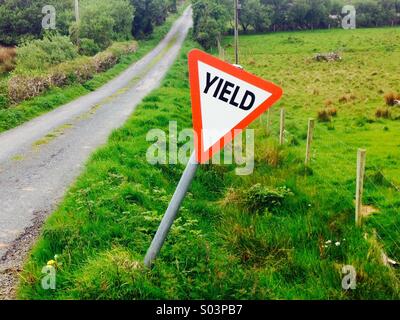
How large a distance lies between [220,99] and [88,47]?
3716cm

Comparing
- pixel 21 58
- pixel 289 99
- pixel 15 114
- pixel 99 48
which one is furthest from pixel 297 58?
pixel 15 114

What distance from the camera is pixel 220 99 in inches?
145

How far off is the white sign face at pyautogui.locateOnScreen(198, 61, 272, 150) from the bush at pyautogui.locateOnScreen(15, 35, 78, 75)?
25.3 m

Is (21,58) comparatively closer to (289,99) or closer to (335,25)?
(289,99)

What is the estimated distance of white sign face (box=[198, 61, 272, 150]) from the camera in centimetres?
362

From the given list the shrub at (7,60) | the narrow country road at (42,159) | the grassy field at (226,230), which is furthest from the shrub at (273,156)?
the shrub at (7,60)

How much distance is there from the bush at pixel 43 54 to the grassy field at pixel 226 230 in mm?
16978

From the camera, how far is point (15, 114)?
52.9ft

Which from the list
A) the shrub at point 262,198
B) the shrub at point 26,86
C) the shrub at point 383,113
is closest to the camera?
Answer: the shrub at point 262,198

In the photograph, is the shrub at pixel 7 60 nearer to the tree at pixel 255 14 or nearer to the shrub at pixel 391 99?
the shrub at pixel 391 99

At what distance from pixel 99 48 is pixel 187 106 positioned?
80.5ft

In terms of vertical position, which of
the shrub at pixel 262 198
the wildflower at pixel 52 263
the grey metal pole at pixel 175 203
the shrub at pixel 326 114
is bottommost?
the shrub at pixel 326 114

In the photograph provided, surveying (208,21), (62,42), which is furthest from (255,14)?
(62,42)

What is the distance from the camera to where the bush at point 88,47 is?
124ft
